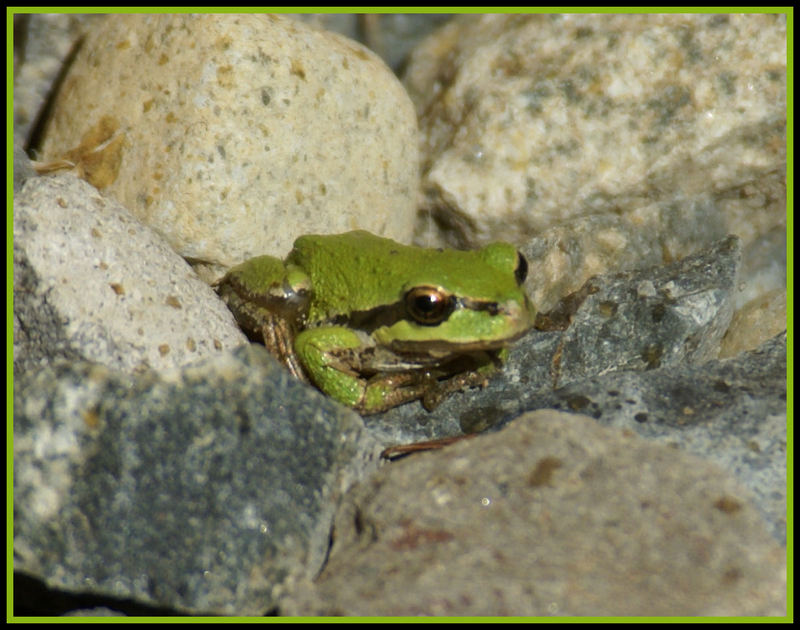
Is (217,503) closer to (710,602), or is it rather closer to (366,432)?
(366,432)

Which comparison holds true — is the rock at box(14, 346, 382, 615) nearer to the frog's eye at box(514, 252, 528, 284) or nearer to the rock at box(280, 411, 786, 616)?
the rock at box(280, 411, 786, 616)

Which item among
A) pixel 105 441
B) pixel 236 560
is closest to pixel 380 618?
pixel 236 560

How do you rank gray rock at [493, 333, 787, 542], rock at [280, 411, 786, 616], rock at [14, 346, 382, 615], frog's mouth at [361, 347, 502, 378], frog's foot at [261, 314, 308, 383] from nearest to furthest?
rock at [280, 411, 786, 616] < rock at [14, 346, 382, 615] < gray rock at [493, 333, 787, 542] < frog's mouth at [361, 347, 502, 378] < frog's foot at [261, 314, 308, 383]

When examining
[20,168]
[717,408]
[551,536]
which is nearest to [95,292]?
[20,168]

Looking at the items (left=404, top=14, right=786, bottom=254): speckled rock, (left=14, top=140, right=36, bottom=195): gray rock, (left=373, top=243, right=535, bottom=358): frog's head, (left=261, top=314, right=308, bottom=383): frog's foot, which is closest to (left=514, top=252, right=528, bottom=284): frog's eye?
(left=373, top=243, right=535, bottom=358): frog's head

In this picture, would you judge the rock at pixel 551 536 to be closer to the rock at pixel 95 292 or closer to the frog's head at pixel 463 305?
the frog's head at pixel 463 305

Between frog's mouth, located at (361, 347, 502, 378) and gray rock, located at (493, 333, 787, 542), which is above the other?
gray rock, located at (493, 333, 787, 542)
